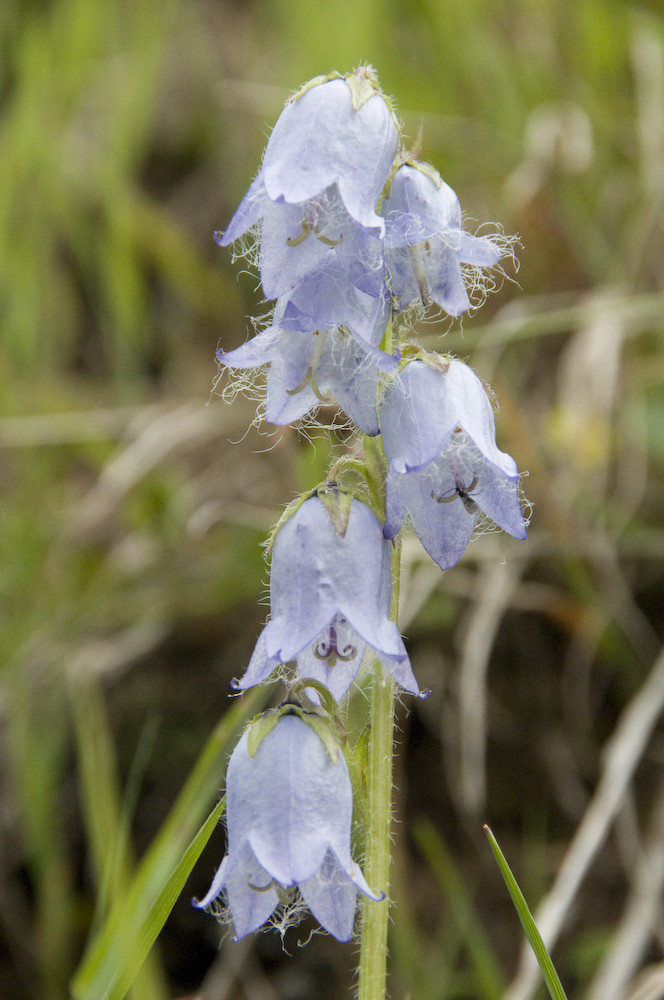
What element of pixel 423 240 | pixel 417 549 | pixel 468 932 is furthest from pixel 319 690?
pixel 417 549

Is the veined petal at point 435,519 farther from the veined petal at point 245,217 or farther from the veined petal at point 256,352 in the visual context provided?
the veined petal at point 245,217

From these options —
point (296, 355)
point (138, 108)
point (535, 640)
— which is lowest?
point (535, 640)

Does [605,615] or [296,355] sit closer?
[296,355]

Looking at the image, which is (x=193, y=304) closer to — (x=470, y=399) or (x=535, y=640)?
(x=535, y=640)

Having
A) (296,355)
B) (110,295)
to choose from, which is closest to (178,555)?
(110,295)

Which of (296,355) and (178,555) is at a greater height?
(296,355)

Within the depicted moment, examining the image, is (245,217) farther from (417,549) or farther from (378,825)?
(417,549)

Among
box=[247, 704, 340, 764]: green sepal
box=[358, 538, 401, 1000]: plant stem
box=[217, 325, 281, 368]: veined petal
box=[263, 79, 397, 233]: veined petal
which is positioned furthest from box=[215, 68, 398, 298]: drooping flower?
box=[247, 704, 340, 764]: green sepal
